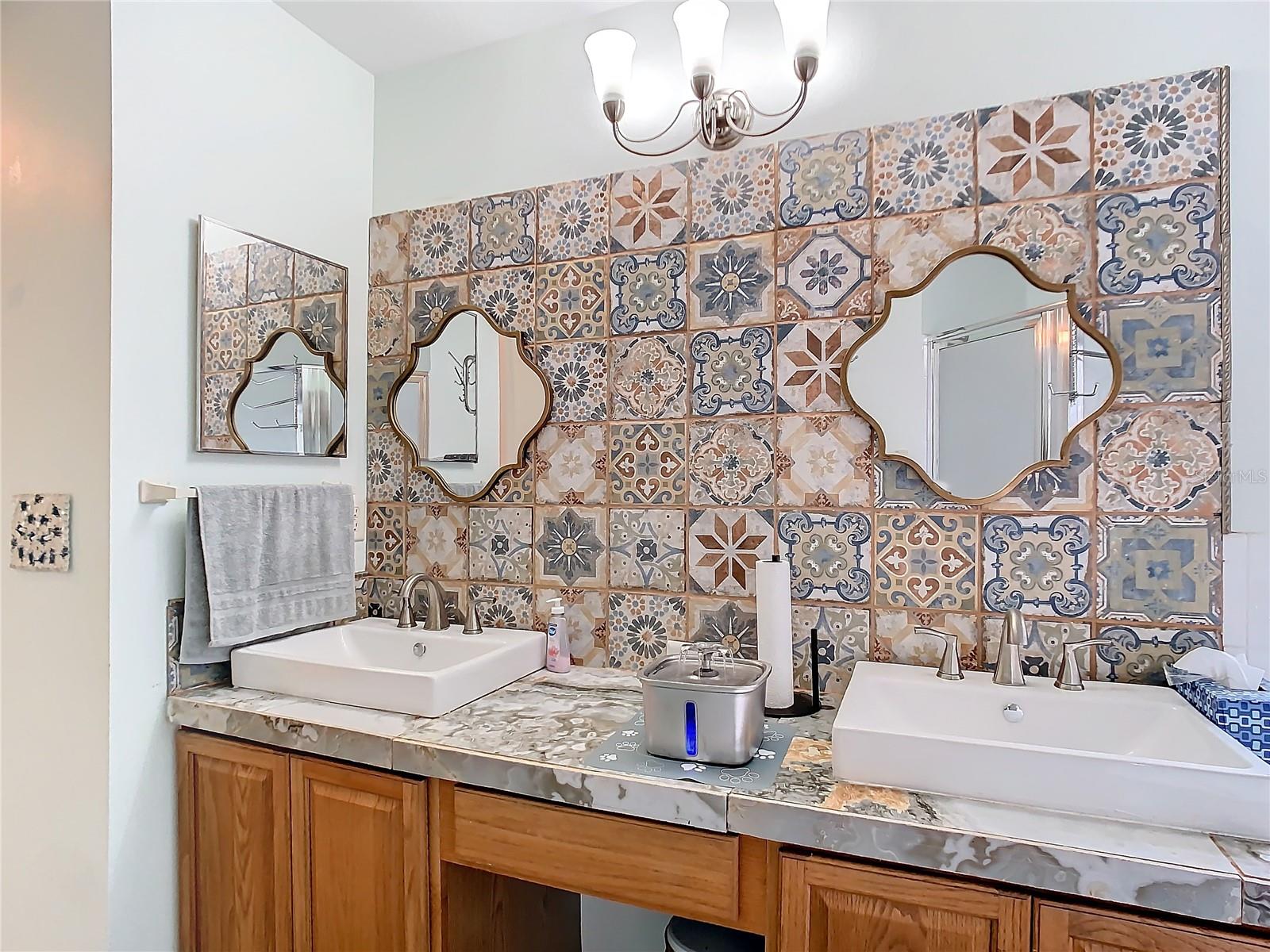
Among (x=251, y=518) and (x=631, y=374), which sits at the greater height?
(x=631, y=374)

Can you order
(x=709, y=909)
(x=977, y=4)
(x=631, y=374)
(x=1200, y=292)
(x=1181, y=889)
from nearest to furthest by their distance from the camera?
(x=1181, y=889) → (x=709, y=909) → (x=1200, y=292) → (x=977, y=4) → (x=631, y=374)

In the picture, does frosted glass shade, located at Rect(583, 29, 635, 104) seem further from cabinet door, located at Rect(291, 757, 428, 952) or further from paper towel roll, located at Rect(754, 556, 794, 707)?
cabinet door, located at Rect(291, 757, 428, 952)

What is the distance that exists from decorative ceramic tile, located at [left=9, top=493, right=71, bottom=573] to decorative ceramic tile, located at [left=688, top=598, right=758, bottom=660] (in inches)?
52.5

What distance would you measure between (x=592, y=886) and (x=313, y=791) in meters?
0.61

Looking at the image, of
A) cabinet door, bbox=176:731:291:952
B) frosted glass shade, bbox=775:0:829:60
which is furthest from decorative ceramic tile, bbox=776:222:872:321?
cabinet door, bbox=176:731:291:952

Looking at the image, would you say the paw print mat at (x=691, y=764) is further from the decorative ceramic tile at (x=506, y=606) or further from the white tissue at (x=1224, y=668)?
the white tissue at (x=1224, y=668)

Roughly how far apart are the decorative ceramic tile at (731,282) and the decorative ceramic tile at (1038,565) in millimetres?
666

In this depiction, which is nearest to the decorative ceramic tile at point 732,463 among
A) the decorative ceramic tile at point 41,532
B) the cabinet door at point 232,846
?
the cabinet door at point 232,846

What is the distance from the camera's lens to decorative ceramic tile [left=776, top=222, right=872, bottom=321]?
1568mm

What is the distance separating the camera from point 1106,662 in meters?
1.40

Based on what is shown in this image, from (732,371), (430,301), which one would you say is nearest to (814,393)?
(732,371)

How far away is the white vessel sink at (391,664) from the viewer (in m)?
1.46

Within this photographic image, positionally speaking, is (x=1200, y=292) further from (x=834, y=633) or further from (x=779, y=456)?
(x=834, y=633)

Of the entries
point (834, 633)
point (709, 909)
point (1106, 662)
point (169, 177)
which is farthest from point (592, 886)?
point (169, 177)
